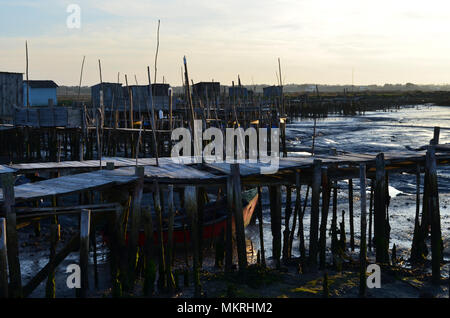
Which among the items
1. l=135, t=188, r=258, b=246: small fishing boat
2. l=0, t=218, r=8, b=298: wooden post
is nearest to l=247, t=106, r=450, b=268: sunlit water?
l=135, t=188, r=258, b=246: small fishing boat

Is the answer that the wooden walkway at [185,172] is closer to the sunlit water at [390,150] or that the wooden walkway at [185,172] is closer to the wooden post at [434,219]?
the wooden post at [434,219]

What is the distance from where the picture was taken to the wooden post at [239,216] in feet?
35.1

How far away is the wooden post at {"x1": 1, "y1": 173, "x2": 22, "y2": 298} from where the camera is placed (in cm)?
898

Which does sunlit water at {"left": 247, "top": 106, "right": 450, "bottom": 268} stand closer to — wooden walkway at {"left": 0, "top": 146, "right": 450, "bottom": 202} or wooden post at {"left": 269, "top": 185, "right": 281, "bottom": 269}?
wooden post at {"left": 269, "top": 185, "right": 281, "bottom": 269}

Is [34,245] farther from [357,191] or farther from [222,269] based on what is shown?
[357,191]

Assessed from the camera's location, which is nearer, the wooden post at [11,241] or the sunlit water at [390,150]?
the wooden post at [11,241]

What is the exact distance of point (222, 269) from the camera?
11969 millimetres

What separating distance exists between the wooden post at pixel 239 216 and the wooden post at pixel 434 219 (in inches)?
155

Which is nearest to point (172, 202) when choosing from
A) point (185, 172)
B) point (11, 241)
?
point (185, 172)
